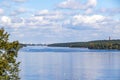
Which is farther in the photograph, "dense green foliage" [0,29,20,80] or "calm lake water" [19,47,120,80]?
"calm lake water" [19,47,120,80]

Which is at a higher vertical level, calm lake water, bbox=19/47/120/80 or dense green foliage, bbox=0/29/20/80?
dense green foliage, bbox=0/29/20/80

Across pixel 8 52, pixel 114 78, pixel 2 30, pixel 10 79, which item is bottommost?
pixel 114 78

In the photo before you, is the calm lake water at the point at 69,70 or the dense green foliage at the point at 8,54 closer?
the dense green foliage at the point at 8,54

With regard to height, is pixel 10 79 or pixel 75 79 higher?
pixel 10 79

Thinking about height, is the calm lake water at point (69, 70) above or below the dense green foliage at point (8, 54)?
below

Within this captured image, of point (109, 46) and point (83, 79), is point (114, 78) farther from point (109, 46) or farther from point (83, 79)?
point (109, 46)

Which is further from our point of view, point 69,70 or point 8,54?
point 69,70

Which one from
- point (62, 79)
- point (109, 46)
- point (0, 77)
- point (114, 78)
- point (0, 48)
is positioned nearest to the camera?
point (0, 77)

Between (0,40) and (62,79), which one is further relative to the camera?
(62,79)

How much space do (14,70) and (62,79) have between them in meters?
32.5

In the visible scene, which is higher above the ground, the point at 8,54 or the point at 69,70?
the point at 8,54

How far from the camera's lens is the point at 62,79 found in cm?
5166

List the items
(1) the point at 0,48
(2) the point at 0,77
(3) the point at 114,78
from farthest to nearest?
(3) the point at 114,78, (1) the point at 0,48, (2) the point at 0,77

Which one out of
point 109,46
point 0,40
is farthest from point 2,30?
point 109,46
